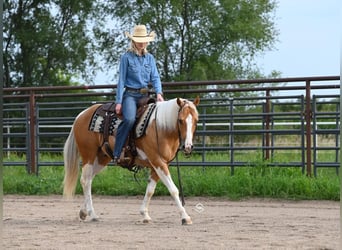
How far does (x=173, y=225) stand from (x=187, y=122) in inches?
40.5

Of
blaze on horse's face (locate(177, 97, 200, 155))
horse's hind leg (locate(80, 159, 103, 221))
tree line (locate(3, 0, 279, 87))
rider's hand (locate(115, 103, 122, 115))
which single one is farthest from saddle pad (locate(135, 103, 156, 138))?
tree line (locate(3, 0, 279, 87))

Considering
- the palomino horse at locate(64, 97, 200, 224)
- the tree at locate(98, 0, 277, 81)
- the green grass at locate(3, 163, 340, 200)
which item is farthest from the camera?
the tree at locate(98, 0, 277, 81)

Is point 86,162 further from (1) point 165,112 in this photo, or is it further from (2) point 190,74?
(2) point 190,74

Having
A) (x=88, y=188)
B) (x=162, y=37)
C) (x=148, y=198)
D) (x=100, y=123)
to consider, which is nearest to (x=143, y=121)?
(x=100, y=123)

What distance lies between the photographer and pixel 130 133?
27.1ft

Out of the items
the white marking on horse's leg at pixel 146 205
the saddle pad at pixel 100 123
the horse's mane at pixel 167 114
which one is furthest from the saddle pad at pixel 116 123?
the white marking on horse's leg at pixel 146 205

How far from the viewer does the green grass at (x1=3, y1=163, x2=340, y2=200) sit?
1055 cm

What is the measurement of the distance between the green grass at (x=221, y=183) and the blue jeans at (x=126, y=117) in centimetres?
295

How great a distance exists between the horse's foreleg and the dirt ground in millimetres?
142

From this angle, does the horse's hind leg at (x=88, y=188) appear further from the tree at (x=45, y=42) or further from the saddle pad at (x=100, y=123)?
the tree at (x=45, y=42)

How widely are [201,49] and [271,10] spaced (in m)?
3.19

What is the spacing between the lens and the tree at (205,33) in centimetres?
2934

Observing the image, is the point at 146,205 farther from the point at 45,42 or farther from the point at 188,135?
the point at 45,42

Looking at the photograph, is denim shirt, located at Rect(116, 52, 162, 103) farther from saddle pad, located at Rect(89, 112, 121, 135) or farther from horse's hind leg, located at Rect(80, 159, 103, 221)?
horse's hind leg, located at Rect(80, 159, 103, 221)
